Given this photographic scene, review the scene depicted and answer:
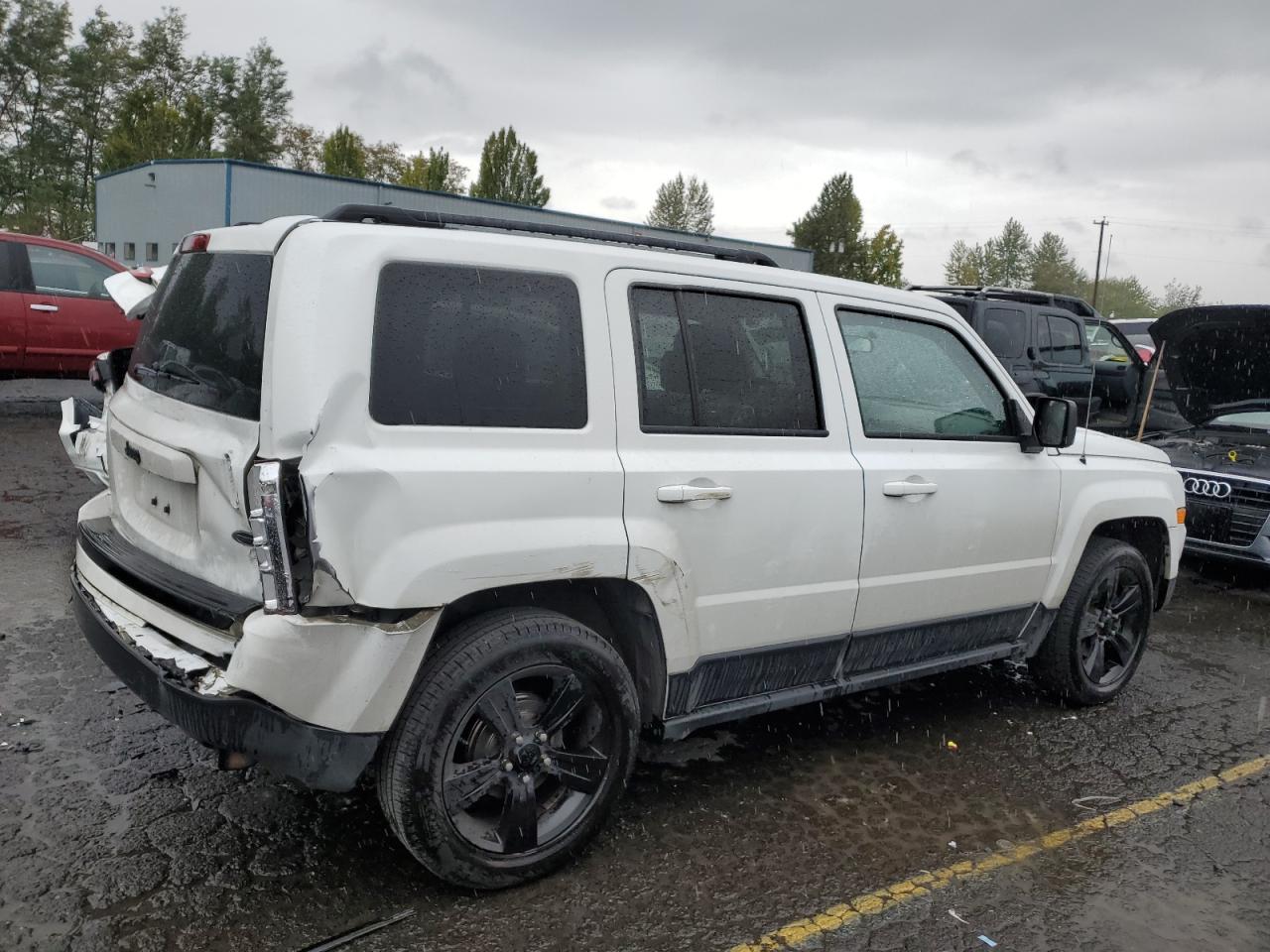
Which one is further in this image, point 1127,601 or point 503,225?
point 1127,601

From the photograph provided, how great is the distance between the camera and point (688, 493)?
3.13 metres

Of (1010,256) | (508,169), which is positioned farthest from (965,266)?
(508,169)

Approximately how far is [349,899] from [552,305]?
1.79 meters

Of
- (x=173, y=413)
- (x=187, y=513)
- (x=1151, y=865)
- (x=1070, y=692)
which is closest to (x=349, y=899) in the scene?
(x=187, y=513)

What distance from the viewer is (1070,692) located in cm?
470

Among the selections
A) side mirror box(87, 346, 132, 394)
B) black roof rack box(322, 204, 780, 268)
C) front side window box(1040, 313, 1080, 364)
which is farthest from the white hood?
front side window box(1040, 313, 1080, 364)

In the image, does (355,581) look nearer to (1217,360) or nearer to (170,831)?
(170,831)

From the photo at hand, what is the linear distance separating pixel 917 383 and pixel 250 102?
73537 millimetres

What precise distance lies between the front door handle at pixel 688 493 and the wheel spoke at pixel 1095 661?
2.44 m

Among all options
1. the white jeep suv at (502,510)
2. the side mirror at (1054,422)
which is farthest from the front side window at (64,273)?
the side mirror at (1054,422)

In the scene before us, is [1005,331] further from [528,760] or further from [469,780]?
[469,780]

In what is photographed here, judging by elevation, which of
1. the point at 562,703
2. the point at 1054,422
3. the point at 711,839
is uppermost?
the point at 1054,422

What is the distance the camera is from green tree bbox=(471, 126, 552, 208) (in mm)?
75375

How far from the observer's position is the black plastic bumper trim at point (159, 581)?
108 inches
